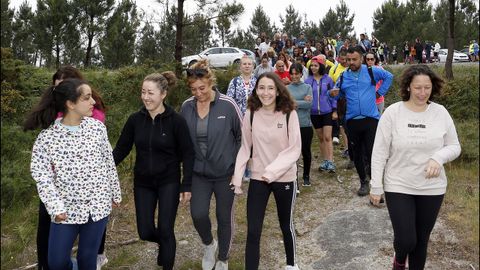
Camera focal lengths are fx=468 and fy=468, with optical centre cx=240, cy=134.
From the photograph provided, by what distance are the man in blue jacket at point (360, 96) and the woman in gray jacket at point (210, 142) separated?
2250mm

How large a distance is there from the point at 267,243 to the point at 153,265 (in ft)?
4.25

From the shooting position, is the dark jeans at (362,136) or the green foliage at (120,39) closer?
the dark jeans at (362,136)

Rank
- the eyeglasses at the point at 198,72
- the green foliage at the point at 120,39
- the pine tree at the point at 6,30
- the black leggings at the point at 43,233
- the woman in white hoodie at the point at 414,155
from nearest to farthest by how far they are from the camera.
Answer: the woman in white hoodie at the point at 414,155
the black leggings at the point at 43,233
the eyeglasses at the point at 198,72
the pine tree at the point at 6,30
the green foliage at the point at 120,39

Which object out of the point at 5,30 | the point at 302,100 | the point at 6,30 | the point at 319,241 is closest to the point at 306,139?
the point at 302,100

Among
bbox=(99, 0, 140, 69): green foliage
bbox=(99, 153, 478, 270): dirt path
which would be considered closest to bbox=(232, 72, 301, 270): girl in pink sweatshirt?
bbox=(99, 153, 478, 270): dirt path

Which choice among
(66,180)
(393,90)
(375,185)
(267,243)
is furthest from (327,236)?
(393,90)

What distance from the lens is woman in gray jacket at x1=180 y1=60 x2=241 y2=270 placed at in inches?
159

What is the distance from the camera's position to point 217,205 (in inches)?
163

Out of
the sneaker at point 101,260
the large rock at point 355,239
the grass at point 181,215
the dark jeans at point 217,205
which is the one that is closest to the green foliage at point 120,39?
the grass at point 181,215

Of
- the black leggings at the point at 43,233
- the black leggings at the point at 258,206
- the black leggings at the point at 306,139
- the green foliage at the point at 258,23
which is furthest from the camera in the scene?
the green foliage at the point at 258,23

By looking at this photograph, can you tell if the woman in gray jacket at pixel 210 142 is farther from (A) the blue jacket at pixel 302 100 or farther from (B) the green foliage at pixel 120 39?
(B) the green foliage at pixel 120 39

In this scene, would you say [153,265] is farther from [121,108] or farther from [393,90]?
[393,90]

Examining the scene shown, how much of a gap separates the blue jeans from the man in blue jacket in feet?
11.6

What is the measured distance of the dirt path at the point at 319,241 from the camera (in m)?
4.68
